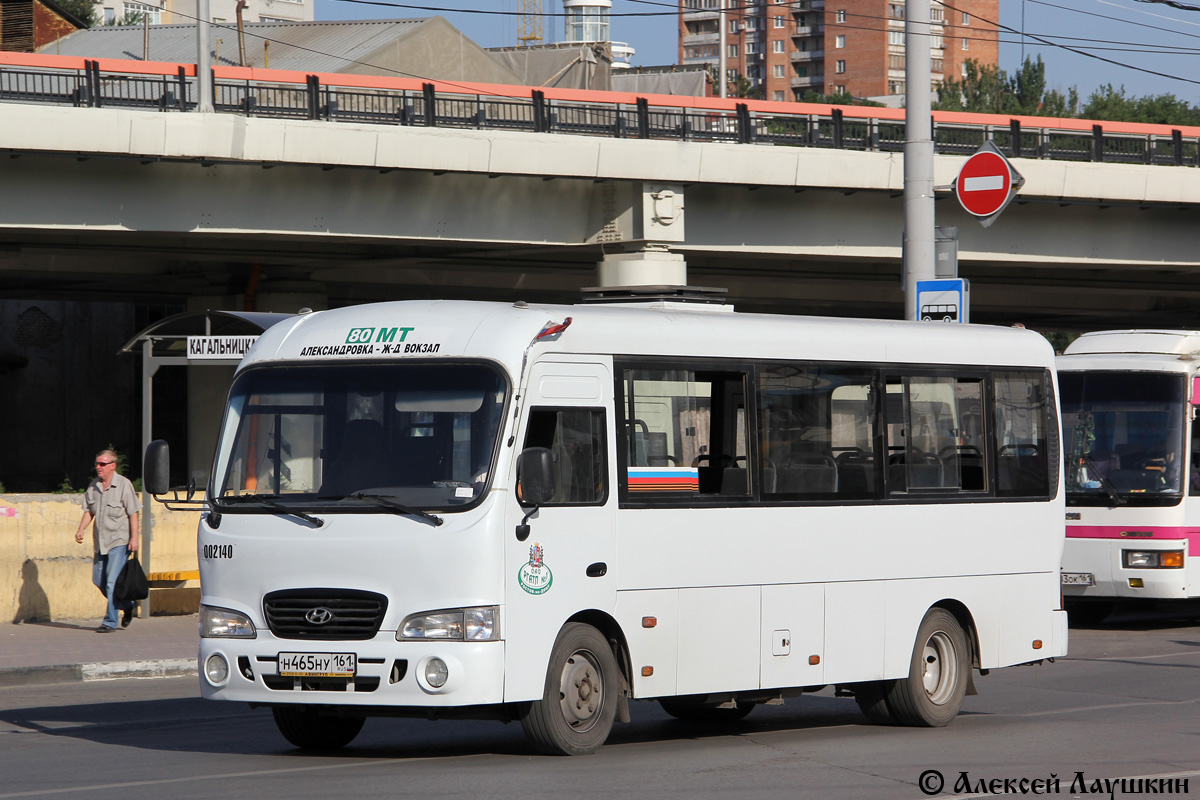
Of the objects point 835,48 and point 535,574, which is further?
point 835,48

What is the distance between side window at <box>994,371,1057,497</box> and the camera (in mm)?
11328

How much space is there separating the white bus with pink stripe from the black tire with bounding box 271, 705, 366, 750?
10.6 m

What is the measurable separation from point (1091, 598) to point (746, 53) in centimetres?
14715

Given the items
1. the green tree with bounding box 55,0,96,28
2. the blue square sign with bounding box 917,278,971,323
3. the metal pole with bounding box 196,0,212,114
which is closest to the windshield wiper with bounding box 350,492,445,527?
the blue square sign with bounding box 917,278,971,323

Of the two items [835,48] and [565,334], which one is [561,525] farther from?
[835,48]

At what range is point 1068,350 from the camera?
18.7 meters

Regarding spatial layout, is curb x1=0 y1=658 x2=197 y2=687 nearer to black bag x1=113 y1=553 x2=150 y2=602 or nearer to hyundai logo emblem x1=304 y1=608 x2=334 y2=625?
black bag x1=113 y1=553 x2=150 y2=602

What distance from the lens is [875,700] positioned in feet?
35.3

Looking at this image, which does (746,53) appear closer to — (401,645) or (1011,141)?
(1011,141)

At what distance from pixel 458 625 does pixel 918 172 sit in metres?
9.70

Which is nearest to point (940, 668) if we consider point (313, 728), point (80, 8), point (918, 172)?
point (313, 728)

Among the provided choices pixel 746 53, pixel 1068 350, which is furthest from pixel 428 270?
pixel 746 53

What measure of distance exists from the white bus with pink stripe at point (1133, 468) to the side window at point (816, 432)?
8.13 meters

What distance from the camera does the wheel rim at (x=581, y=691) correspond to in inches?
343
